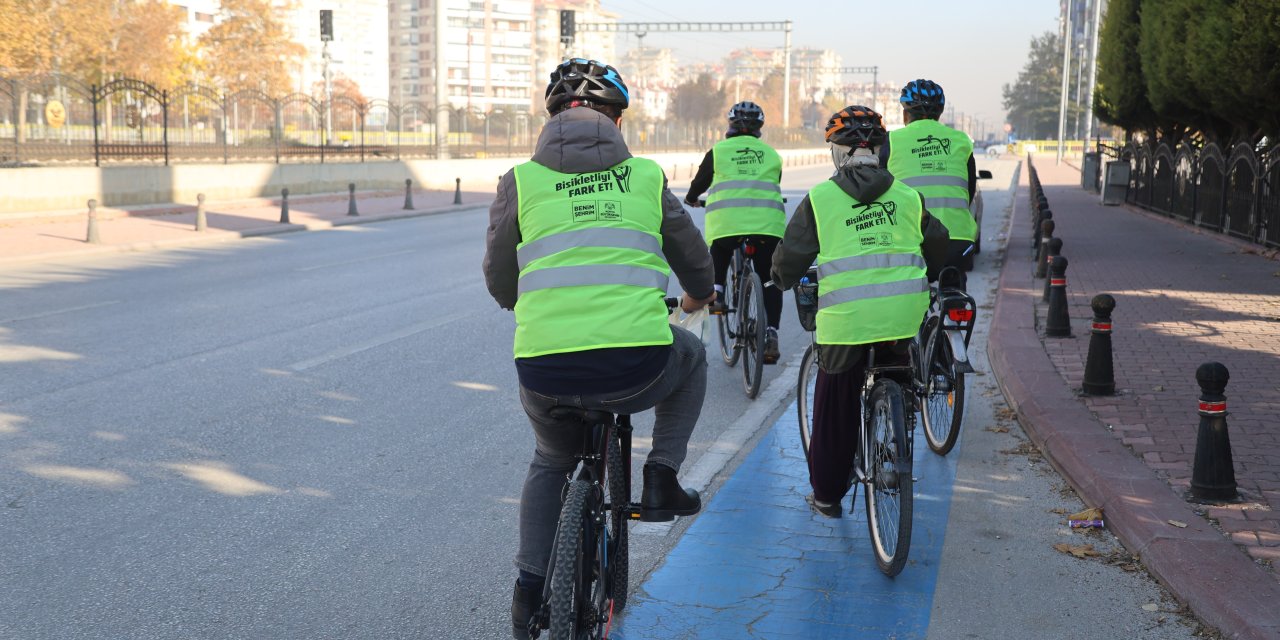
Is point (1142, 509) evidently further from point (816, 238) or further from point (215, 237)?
point (215, 237)

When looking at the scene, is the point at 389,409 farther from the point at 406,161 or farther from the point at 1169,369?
the point at 406,161

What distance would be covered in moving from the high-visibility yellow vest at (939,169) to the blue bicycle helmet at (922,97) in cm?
10

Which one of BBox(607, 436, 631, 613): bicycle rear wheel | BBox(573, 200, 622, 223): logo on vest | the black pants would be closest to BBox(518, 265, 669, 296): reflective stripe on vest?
BBox(573, 200, 622, 223): logo on vest

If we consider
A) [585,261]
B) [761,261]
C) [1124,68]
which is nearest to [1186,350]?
[761,261]

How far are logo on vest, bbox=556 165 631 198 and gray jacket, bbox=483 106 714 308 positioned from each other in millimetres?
20

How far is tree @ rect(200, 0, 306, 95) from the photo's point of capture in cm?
6112

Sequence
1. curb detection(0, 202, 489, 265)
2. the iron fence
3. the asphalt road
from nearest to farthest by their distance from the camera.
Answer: the asphalt road → curb detection(0, 202, 489, 265) → the iron fence

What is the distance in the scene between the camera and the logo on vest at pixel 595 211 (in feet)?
11.7

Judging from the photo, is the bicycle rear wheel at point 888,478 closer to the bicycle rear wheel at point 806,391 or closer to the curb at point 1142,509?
the bicycle rear wheel at point 806,391

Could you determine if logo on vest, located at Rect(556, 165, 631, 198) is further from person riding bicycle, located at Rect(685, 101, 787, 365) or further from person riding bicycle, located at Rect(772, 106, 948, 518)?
person riding bicycle, located at Rect(685, 101, 787, 365)

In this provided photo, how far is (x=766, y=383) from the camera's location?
353 inches

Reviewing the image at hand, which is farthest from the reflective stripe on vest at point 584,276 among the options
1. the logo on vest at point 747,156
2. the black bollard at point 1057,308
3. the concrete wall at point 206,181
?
the concrete wall at point 206,181

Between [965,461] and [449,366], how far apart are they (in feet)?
13.7

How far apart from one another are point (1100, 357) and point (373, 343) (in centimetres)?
577
